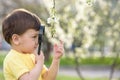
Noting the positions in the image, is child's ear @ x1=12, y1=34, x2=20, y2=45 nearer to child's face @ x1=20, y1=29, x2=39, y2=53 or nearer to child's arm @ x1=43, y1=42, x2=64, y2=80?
child's face @ x1=20, y1=29, x2=39, y2=53

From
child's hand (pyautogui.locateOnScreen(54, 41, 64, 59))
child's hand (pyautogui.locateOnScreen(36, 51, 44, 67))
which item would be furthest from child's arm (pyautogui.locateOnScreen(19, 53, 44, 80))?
child's hand (pyautogui.locateOnScreen(54, 41, 64, 59))

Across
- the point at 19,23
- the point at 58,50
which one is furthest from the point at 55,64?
the point at 19,23

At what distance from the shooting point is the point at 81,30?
40.4 feet

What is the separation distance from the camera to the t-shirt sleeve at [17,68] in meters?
3.36

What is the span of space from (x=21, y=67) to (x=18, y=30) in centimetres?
27

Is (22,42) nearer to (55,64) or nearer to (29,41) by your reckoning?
(29,41)

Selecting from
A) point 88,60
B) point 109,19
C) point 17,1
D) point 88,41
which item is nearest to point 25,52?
point 109,19

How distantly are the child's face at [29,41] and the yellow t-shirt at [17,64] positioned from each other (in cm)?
5

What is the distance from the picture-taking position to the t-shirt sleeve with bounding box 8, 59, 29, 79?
11.0 ft

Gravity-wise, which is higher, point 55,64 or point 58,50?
point 58,50

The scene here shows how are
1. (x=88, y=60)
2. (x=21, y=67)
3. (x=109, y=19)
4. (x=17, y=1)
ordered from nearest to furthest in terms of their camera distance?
(x=21, y=67) < (x=109, y=19) < (x=17, y=1) < (x=88, y=60)

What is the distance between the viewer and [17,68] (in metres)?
3.37

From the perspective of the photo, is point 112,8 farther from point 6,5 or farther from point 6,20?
point 6,5

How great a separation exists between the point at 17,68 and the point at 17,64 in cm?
3
